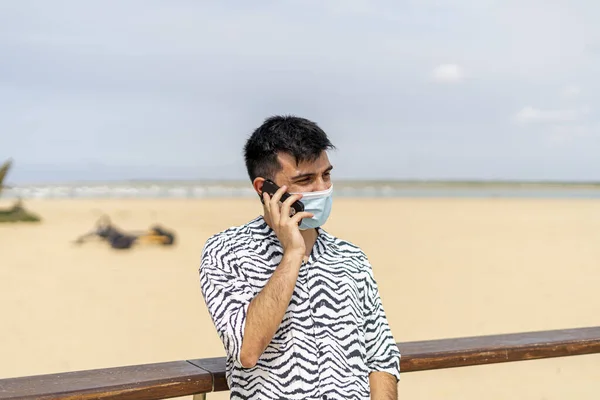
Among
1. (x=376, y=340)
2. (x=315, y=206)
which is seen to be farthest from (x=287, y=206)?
(x=376, y=340)

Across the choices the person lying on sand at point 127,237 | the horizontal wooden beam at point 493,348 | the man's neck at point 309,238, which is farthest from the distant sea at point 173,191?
the man's neck at point 309,238

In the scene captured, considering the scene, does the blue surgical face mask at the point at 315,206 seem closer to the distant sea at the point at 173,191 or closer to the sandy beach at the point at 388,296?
the sandy beach at the point at 388,296

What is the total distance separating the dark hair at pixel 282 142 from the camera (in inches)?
90.0

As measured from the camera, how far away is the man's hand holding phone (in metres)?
2.13

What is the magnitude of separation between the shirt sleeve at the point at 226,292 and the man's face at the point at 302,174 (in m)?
0.27

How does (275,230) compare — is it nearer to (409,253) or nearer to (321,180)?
(321,180)

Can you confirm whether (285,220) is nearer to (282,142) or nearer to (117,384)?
(282,142)

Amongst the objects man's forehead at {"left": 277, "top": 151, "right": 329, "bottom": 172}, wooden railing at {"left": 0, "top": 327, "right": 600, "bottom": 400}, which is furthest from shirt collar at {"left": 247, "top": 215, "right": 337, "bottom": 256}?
wooden railing at {"left": 0, "top": 327, "right": 600, "bottom": 400}

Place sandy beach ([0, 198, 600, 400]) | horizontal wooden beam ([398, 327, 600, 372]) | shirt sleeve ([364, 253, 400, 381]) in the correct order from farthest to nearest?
sandy beach ([0, 198, 600, 400]) < horizontal wooden beam ([398, 327, 600, 372]) < shirt sleeve ([364, 253, 400, 381])

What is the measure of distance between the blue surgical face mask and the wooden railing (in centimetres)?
57

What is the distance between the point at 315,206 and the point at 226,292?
41 centimetres

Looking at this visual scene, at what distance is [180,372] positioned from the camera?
2332 millimetres

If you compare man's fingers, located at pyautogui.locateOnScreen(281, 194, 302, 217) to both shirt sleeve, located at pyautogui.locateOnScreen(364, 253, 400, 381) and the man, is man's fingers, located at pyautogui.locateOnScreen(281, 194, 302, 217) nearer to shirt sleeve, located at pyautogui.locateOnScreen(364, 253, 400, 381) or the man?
the man

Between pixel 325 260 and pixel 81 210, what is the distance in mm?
26140
